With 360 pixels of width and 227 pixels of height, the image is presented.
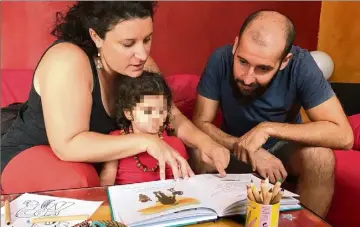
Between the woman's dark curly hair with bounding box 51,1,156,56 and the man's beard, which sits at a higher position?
the woman's dark curly hair with bounding box 51,1,156,56

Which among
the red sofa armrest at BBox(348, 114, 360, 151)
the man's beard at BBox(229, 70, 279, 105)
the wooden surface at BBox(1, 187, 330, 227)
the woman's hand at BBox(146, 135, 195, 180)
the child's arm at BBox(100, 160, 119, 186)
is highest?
the man's beard at BBox(229, 70, 279, 105)

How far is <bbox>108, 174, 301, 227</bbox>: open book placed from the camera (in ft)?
3.12

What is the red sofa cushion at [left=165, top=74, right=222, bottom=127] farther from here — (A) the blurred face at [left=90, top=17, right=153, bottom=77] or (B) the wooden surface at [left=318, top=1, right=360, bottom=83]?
(B) the wooden surface at [left=318, top=1, right=360, bottom=83]

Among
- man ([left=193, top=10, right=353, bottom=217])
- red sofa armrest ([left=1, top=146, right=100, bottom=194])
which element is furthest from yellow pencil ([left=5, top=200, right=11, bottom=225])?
man ([left=193, top=10, right=353, bottom=217])

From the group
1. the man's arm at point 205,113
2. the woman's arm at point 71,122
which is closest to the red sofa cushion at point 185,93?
the man's arm at point 205,113

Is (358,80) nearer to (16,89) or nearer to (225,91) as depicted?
(225,91)

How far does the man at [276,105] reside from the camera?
1525 millimetres

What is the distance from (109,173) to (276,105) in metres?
0.73

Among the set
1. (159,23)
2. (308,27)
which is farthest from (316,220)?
(308,27)

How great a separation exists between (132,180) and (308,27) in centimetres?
191

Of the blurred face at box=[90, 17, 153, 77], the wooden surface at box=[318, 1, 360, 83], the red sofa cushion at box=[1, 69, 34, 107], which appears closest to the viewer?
the blurred face at box=[90, 17, 153, 77]

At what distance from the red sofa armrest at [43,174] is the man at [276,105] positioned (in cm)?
56

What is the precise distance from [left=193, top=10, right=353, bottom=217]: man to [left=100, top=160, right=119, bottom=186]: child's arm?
452mm

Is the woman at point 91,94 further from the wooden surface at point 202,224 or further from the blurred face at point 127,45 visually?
the wooden surface at point 202,224
